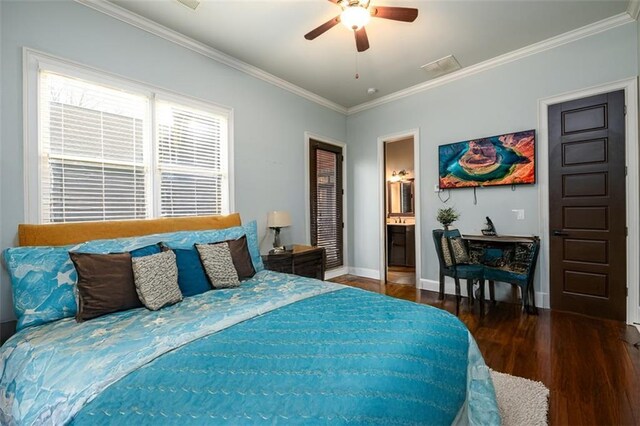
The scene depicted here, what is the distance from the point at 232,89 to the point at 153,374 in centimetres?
326

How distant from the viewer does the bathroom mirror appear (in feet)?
20.8

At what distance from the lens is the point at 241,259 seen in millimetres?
2549

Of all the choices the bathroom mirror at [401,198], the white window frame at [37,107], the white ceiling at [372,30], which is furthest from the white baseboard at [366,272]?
the white window frame at [37,107]

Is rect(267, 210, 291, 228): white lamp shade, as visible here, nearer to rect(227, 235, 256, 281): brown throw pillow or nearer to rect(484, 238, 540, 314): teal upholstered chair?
rect(227, 235, 256, 281): brown throw pillow

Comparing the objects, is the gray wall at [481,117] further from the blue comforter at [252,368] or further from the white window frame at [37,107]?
the white window frame at [37,107]

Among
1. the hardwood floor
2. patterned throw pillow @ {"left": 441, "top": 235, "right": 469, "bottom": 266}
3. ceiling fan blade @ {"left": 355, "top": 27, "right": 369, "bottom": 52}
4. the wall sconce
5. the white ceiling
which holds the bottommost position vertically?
the hardwood floor

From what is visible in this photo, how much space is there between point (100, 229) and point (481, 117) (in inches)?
176

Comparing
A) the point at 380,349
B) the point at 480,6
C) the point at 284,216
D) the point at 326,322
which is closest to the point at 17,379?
the point at 326,322

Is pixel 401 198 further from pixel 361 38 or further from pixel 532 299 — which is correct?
pixel 361 38

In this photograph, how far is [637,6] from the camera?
8.48ft

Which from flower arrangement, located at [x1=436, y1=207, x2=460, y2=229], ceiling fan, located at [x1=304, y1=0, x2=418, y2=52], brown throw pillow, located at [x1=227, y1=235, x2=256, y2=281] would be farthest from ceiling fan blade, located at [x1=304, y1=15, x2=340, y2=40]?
flower arrangement, located at [x1=436, y1=207, x2=460, y2=229]

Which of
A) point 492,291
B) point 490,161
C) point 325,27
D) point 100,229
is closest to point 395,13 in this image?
point 325,27

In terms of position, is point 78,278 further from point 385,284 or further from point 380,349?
point 385,284

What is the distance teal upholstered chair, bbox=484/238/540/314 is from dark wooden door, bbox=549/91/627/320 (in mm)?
284
